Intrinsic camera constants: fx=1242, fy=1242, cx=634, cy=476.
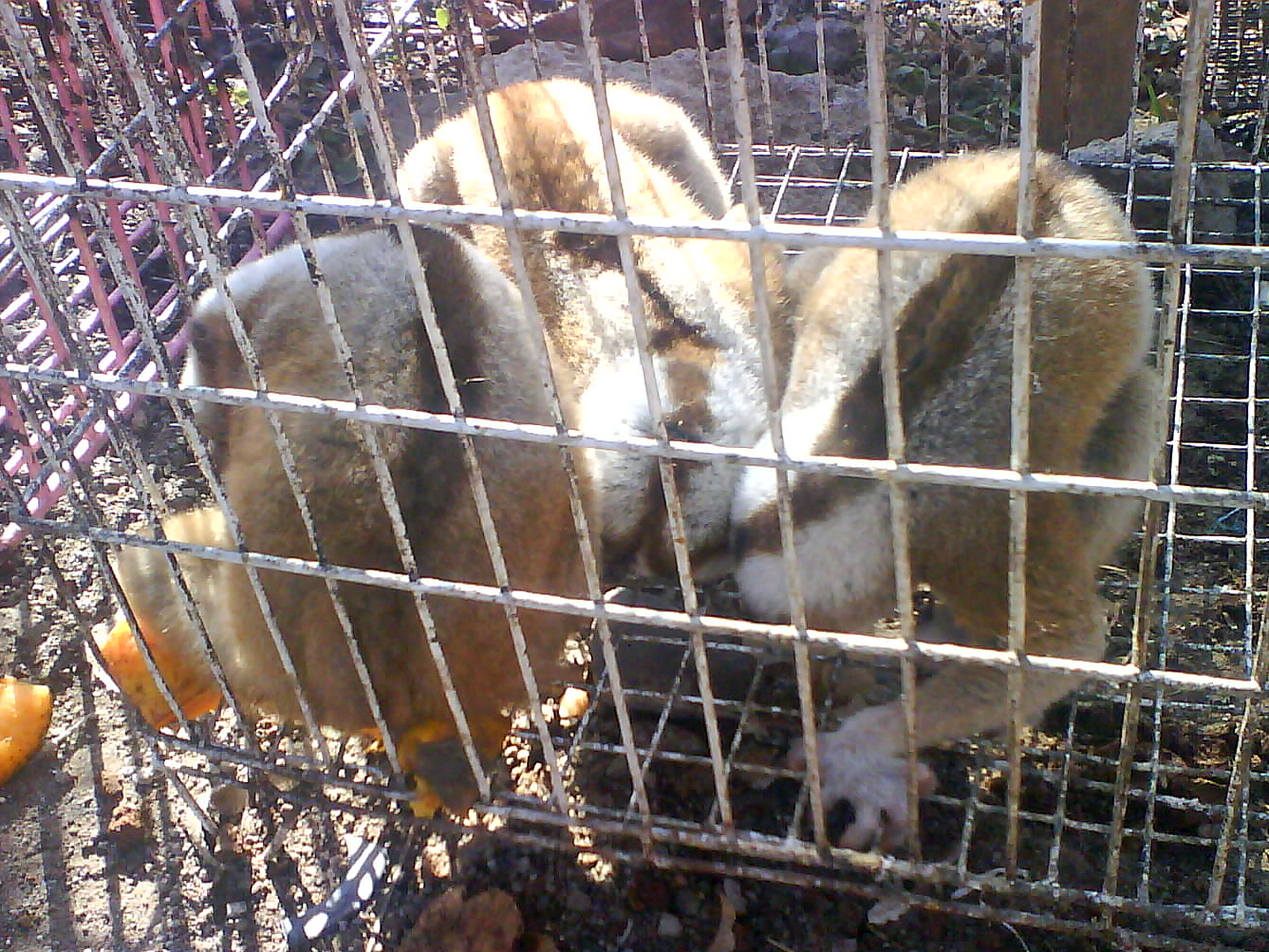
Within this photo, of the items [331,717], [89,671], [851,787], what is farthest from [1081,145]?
[89,671]

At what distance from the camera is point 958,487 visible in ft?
7.84

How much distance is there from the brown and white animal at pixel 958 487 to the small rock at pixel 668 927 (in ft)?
1.29

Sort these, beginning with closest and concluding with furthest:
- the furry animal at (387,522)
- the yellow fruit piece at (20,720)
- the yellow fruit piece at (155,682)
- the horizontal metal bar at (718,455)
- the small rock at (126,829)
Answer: the horizontal metal bar at (718,455) → the furry animal at (387,522) → the yellow fruit piece at (155,682) → the small rock at (126,829) → the yellow fruit piece at (20,720)

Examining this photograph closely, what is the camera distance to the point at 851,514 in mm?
2410

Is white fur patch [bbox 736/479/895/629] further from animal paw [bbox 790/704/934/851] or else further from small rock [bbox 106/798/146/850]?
small rock [bbox 106/798/146/850]

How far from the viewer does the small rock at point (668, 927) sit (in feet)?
8.07

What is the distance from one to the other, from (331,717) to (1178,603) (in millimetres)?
2054

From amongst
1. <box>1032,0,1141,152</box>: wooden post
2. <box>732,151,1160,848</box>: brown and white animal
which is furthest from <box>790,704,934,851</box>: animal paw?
<box>1032,0,1141,152</box>: wooden post

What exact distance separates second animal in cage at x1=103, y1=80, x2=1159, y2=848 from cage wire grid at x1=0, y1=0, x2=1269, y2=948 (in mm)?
105

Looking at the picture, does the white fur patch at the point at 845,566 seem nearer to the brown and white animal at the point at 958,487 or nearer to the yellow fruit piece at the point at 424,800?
the brown and white animal at the point at 958,487

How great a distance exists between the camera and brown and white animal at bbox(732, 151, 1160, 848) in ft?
8.05

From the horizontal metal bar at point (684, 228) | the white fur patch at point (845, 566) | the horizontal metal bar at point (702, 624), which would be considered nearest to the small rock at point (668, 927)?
the white fur patch at point (845, 566)

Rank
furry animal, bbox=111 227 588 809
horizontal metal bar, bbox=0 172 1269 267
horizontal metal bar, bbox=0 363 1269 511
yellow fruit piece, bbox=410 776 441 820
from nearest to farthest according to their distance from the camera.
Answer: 1. horizontal metal bar, bbox=0 172 1269 267
2. horizontal metal bar, bbox=0 363 1269 511
3. furry animal, bbox=111 227 588 809
4. yellow fruit piece, bbox=410 776 441 820

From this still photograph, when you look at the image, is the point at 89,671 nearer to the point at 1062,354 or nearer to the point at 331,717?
the point at 331,717
